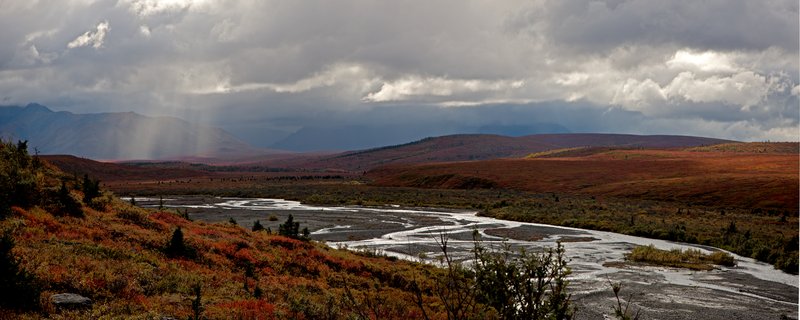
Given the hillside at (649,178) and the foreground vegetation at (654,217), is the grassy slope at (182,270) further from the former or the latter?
the hillside at (649,178)

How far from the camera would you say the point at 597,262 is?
31.7m

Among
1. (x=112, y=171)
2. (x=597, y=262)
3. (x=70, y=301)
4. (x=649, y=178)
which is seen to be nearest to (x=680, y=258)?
(x=597, y=262)

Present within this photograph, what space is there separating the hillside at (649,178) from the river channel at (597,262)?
3308 cm

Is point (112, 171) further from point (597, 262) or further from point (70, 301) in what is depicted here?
point (70, 301)

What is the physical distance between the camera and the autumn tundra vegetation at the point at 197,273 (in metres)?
9.66

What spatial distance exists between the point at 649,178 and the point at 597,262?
7059cm

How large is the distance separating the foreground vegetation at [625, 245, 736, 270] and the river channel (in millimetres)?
801

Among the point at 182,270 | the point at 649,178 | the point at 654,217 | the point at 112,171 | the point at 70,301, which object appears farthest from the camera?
the point at 112,171

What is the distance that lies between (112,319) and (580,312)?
15431 millimetres

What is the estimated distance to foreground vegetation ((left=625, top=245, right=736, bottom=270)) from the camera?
3159 centimetres

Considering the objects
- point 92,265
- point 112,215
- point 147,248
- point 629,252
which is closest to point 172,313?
point 92,265

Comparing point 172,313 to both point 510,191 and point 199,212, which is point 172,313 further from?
point 510,191

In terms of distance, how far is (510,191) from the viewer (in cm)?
9456

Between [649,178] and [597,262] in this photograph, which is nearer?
[597,262]
